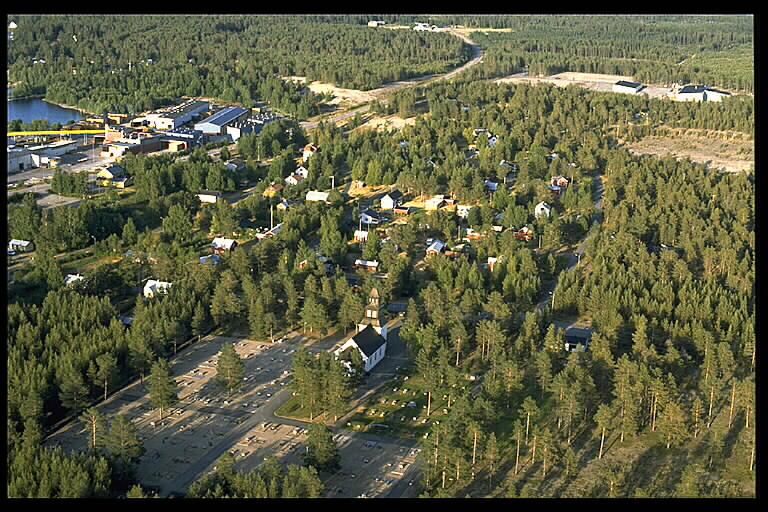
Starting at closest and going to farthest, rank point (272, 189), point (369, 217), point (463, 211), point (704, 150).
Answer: point (369, 217)
point (463, 211)
point (272, 189)
point (704, 150)

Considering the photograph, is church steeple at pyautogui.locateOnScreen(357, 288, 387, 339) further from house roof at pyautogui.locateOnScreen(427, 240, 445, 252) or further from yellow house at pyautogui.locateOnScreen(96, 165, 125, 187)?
yellow house at pyautogui.locateOnScreen(96, 165, 125, 187)

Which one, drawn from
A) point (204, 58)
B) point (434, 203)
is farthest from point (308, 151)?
point (204, 58)

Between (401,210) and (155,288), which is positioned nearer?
(155,288)

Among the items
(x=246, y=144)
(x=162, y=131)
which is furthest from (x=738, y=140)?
(x=162, y=131)

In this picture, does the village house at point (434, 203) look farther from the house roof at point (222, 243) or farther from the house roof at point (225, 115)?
the house roof at point (225, 115)

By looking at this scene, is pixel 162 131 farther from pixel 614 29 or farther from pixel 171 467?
pixel 614 29

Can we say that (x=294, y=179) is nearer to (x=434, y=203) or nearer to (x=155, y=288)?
(x=434, y=203)

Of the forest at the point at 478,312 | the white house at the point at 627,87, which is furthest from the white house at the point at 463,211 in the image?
the white house at the point at 627,87
